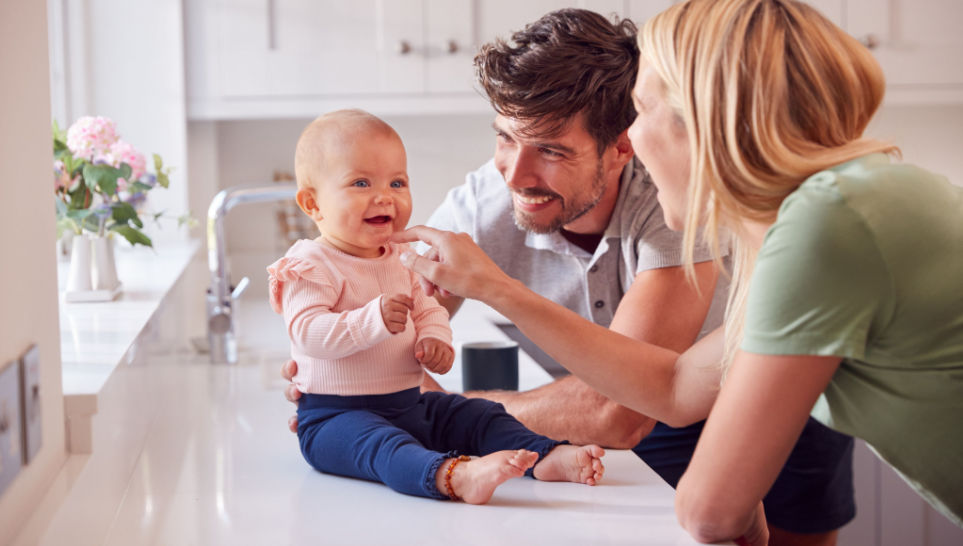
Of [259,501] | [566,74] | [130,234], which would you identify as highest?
[566,74]

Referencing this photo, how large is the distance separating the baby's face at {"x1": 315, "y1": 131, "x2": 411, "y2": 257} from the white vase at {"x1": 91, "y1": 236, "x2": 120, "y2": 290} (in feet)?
2.30

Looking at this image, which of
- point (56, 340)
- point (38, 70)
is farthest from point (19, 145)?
point (56, 340)

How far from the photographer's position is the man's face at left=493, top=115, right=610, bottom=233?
1551 millimetres

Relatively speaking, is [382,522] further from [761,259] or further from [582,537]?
[761,259]

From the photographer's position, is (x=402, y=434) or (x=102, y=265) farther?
(x=102, y=265)

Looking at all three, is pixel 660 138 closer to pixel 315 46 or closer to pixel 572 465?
pixel 572 465

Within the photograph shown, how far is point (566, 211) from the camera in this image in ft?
5.20

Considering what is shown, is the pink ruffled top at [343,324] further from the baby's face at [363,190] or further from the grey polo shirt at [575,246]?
the grey polo shirt at [575,246]

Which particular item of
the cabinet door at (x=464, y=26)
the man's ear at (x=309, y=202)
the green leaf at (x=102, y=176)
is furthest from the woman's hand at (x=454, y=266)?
the cabinet door at (x=464, y=26)

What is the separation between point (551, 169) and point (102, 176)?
31.7 inches

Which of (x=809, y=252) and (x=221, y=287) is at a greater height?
(x=809, y=252)

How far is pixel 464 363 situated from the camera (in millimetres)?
1673

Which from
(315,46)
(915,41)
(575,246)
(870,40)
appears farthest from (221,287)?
(915,41)

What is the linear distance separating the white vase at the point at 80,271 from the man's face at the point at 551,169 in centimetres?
76
